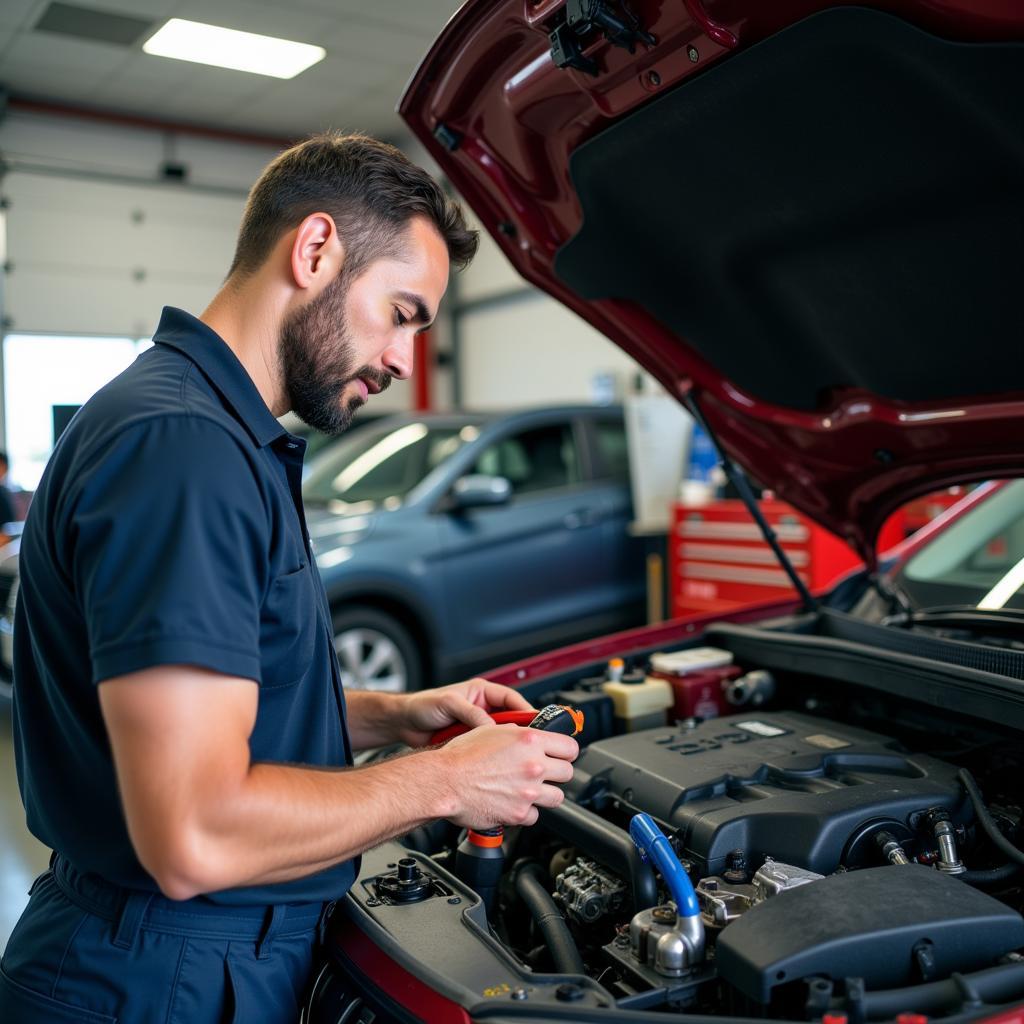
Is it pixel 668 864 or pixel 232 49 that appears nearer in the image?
pixel 668 864

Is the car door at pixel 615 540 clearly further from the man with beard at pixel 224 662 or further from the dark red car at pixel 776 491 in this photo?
the man with beard at pixel 224 662

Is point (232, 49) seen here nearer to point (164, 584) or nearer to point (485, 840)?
point (485, 840)

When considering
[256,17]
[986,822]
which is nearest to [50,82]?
[256,17]

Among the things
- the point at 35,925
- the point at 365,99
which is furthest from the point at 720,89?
the point at 365,99

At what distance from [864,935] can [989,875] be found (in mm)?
368

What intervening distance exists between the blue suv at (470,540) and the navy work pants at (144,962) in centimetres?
287

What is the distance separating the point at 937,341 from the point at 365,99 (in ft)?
25.8

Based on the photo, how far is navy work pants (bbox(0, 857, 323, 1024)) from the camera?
3.82 ft

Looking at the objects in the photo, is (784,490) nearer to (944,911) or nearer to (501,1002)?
(944,911)

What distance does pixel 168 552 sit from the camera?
1001 mm

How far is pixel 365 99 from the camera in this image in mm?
8656

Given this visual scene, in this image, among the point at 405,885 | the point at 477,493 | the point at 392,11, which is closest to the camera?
the point at 405,885

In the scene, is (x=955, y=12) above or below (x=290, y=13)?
below

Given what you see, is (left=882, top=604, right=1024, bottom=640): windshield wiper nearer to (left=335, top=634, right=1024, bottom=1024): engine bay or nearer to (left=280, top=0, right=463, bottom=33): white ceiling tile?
(left=335, top=634, right=1024, bottom=1024): engine bay
